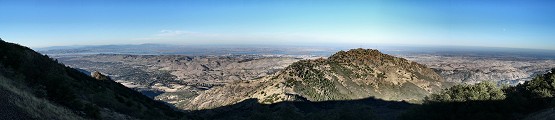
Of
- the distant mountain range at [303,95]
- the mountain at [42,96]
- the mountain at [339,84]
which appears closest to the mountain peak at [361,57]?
the mountain at [339,84]

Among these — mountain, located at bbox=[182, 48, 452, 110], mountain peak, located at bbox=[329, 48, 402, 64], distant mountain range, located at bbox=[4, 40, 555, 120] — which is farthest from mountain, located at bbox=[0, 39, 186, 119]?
mountain peak, located at bbox=[329, 48, 402, 64]

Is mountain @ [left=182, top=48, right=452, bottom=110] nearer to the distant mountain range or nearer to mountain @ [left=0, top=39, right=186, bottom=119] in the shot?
the distant mountain range

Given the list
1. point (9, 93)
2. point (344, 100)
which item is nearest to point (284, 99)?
point (344, 100)

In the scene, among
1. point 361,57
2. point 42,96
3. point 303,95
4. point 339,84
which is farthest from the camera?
point 361,57

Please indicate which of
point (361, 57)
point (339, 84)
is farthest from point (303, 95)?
point (361, 57)

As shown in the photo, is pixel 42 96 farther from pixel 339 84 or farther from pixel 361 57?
pixel 361 57

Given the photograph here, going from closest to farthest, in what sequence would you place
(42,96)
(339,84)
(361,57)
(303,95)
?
(42,96), (303,95), (339,84), (361,57)

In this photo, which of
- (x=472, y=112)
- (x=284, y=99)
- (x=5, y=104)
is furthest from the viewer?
(x=284, y=99)

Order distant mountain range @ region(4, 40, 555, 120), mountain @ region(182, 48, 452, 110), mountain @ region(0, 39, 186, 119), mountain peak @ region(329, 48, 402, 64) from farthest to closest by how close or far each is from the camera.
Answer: mountain peak @ region(329, 48, 402, 64) < mountain @ region(182, 48, 452, 110) < distant mountain range @ region(4, 40, 555, 120) < mountain @ region(0, 39, 186, 119)

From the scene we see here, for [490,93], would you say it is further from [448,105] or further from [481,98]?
[448,105]
